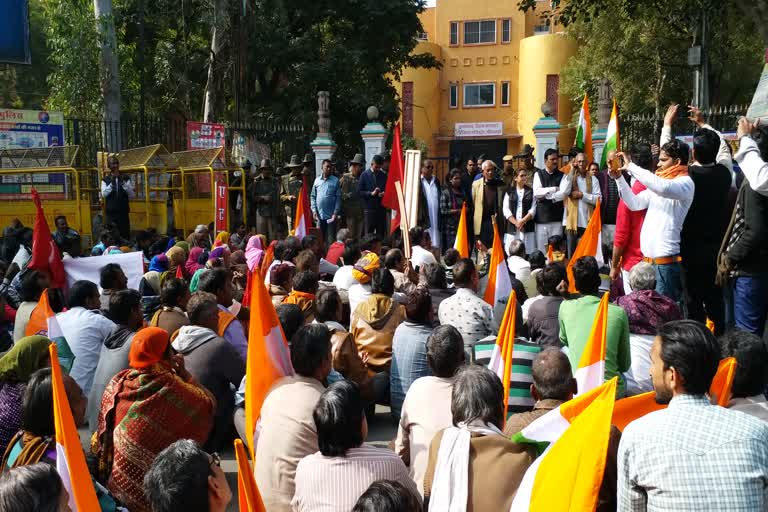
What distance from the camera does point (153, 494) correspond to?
2.76 metres

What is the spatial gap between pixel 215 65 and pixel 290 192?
196 inches

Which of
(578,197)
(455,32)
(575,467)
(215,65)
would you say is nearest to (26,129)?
(215,65)

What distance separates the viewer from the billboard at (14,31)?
18.4m

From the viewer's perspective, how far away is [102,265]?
8.37m

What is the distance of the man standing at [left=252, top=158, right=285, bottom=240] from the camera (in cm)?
1510

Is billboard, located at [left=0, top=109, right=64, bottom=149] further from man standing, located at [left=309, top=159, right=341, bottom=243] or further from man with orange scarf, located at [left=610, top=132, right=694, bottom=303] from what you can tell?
man with orange scarf, located at [left=610, top=132, right=694, bottom=303]

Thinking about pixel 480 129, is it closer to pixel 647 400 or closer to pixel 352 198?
pixel 352 198

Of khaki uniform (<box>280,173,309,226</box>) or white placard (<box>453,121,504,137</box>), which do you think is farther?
white placard (<box>453,121,504,137</box>)

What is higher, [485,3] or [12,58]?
[485,3]

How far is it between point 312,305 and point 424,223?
21.5 ft

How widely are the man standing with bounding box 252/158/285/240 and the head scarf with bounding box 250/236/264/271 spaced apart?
4.75 metres

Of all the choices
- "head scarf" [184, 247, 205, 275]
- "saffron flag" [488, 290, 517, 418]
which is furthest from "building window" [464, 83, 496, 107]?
"saffron flag" [488, 290, 517, 418]

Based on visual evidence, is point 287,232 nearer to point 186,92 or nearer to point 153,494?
point 186,92

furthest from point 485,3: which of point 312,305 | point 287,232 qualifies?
point 312,305
